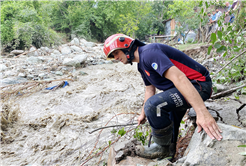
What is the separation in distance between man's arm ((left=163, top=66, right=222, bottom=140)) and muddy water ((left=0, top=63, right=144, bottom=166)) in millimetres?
1389

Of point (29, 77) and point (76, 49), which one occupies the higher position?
point (76, 49)

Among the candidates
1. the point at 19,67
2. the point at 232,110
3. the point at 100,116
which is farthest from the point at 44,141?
the point at 19,67

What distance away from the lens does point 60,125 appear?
129 inches

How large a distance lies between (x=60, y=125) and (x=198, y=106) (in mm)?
2844

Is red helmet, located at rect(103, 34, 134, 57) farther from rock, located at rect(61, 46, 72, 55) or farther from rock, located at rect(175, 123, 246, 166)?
rock, located at rect(61, 46, 72, 55)

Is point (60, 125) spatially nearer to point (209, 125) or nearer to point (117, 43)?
point (117, 43)

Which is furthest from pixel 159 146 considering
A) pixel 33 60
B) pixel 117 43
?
pixel 33 60

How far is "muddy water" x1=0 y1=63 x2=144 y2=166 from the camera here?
8.05 ft

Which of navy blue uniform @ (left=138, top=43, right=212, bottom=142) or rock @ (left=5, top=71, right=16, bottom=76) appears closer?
navy blue uniform @ (left=138, top=43, right=212, bottom=142)

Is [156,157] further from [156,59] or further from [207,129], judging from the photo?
[156,59]

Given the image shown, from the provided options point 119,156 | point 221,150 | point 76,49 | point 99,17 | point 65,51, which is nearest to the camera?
point 221,150

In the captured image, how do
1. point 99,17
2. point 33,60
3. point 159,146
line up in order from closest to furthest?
point 159,146 < point 33,60 < point 99,17

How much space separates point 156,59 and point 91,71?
810cm

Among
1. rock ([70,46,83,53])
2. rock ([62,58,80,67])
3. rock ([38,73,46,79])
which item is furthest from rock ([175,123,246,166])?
rock ([70,46,83,53])
